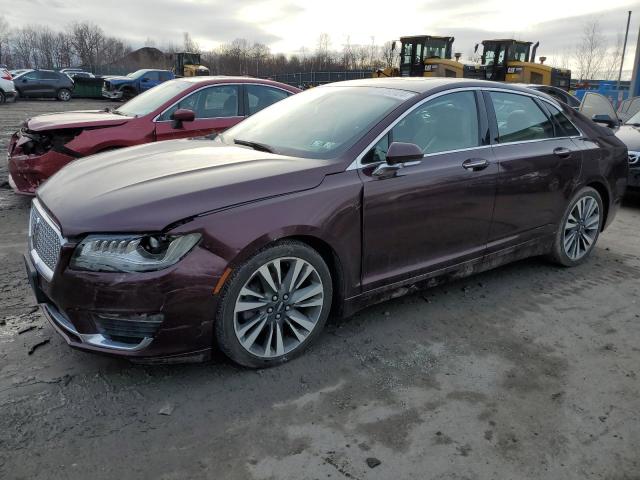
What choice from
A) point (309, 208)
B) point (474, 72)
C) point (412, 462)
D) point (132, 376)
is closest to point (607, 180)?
point (309, 208)

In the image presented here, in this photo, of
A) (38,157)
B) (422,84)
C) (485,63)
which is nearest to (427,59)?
(485,63)

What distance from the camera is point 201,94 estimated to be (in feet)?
21.0

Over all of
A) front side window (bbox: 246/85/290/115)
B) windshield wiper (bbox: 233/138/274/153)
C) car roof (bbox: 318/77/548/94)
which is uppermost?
car roof (bbox: 318/77/548/94)

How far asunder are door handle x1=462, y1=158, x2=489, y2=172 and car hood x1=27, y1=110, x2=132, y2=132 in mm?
4178

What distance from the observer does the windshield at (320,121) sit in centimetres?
332

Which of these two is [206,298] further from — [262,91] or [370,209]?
[262,91]

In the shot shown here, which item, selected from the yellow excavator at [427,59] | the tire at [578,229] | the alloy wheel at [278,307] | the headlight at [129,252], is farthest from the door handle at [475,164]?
the yellow excavator at [427,59]

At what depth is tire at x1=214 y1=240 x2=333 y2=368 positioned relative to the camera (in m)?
2.73

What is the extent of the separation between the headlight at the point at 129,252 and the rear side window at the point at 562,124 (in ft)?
11.4

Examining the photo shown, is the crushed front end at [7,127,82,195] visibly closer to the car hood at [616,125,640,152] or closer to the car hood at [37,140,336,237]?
the car hood at [37,140,336,237]

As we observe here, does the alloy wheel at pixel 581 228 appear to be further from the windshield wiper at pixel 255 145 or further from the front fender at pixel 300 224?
the windshield wiper at pixel 255 145

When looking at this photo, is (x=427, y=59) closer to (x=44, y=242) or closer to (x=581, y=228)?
(x=581, y=228)

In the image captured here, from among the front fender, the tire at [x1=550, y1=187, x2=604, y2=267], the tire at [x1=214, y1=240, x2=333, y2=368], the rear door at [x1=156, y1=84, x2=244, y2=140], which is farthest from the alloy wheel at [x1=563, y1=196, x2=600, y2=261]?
the rear door at [x1=156, y1=84, x2=244, y2=140]

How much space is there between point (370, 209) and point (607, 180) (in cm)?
291
